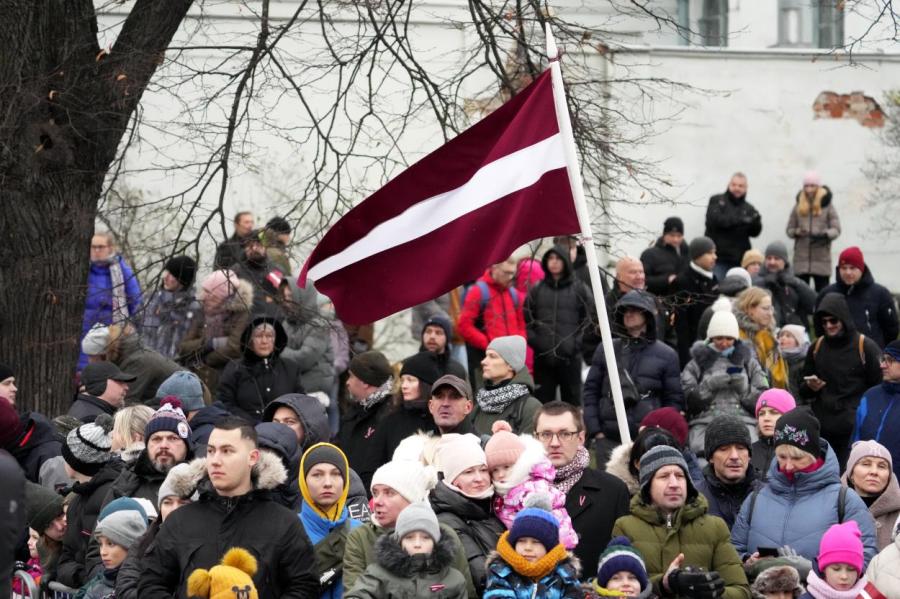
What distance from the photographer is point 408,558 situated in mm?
8312

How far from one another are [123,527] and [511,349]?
3.30 metres

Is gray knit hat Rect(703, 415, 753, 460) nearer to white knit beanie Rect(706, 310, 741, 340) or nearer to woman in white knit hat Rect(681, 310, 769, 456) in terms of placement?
woman in white knit hat Rect(681, 310, 769, 456)

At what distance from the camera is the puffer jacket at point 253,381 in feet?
43.8

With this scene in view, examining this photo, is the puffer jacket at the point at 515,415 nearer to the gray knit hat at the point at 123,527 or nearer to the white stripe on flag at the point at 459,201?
the white stripe on flag at the point at 459,201

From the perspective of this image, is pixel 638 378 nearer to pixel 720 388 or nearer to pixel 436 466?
pixel 720 388

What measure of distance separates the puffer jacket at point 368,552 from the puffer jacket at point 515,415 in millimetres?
2715

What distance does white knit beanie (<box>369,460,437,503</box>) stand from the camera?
8781 millimetres

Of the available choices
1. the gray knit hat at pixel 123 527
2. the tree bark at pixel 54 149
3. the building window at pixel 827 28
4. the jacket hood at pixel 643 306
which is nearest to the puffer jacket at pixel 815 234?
the building window at pixel 827 28

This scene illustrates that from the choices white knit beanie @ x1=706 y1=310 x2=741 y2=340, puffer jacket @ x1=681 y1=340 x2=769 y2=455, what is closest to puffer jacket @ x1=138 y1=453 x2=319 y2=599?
puffer jacket @ x1=681 y1=340 x2=769 y2=455

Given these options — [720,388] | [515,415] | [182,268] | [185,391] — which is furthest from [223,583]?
[720,388]

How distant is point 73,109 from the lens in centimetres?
1285

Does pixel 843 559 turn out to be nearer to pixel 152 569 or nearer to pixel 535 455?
pixel 535 455

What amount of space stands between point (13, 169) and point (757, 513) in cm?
617

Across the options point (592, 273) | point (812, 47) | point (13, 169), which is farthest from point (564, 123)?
point (812, 47)
